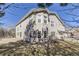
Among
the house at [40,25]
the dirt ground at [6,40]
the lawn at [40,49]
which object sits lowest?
the lawn at [40,49]

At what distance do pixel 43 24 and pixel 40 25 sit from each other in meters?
0.03

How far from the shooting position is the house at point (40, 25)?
1760 millimetres

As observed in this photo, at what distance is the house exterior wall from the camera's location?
69.2 inches

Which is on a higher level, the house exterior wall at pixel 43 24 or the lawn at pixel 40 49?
the house exterior wall at pixel 43 24

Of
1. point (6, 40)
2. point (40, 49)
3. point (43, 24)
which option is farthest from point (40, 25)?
point (6, 40)

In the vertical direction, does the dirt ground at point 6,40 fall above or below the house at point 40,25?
below

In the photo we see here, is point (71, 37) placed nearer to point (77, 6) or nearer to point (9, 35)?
point (77, 6)

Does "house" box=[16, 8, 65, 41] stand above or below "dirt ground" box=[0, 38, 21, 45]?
above

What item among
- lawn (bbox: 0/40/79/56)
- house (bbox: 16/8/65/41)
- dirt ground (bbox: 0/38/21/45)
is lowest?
lawn (bbox: 0/40/79/56)

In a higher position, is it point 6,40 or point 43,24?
point 43,24

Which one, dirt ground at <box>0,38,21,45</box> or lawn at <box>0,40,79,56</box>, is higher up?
dirt ground at <box>0,38,21,45</box>

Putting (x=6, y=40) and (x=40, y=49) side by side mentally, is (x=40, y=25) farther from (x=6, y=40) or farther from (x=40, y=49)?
(x=6, y=40)

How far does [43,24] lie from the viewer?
69.7 inches

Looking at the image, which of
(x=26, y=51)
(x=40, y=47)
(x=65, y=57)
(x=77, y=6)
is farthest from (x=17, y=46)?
(x=77, y=6)
